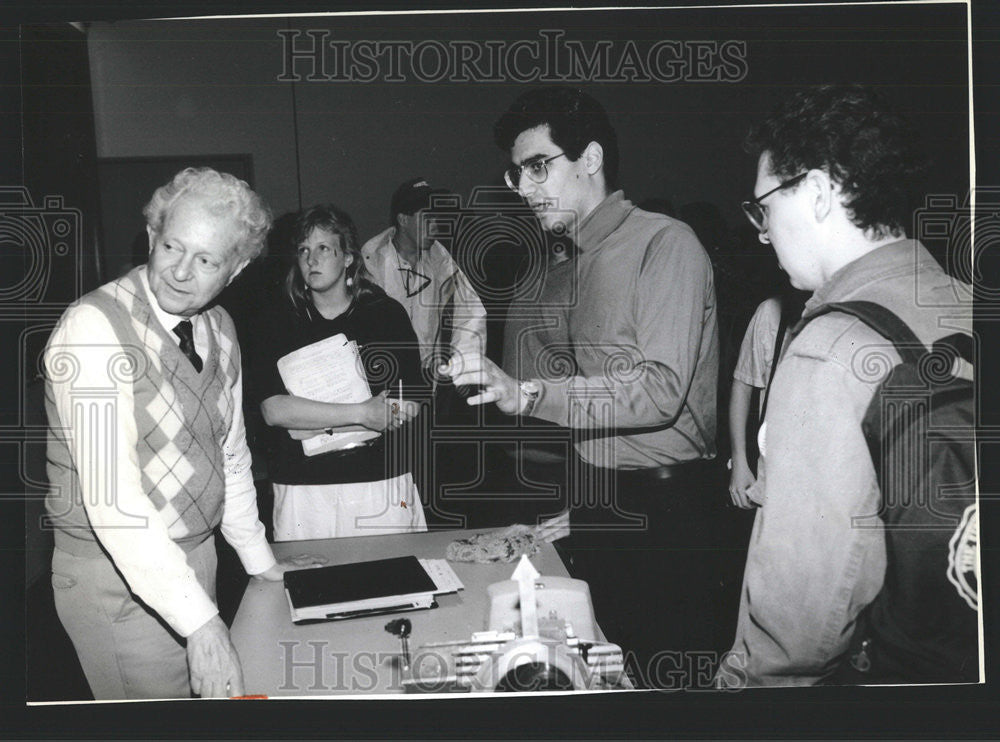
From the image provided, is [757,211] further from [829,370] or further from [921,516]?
[921,516]

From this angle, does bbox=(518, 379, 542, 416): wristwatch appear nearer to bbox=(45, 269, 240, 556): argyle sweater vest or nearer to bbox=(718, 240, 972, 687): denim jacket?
bbox=(718, 240, 972, 687): denim jacket

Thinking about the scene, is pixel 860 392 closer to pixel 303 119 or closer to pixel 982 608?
pixel 982 608

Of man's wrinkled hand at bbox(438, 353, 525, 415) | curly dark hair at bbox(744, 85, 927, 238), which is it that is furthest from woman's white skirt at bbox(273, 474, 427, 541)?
curly dark hair at bbox(744, 85, 927, 238)

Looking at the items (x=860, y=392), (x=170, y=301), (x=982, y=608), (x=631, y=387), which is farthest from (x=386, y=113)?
(x=982, y=608)

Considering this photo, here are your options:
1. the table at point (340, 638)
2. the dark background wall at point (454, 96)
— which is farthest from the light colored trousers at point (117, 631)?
the dark background wall at point (454, 96)

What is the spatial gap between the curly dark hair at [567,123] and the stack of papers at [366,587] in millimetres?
962

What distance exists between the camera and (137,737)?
1.98m

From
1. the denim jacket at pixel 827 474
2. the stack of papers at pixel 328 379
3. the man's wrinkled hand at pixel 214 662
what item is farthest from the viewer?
the stack of papers at pixel 328 379

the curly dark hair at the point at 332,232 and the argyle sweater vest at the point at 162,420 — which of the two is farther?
the curly dark hair at the point at 332,232

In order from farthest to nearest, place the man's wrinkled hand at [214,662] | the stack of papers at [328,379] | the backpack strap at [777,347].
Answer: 1. the stack of papers at [328,379]
2. the backpack strap at [777,347]
3. the man's wrinkled hand at [214,662]

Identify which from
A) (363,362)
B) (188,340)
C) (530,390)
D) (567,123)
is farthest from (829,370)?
(188,340)

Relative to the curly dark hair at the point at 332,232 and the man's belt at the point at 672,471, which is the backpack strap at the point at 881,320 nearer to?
the man's belt at the point at 672,471

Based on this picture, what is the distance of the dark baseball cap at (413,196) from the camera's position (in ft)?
6.56

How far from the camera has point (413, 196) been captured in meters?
2.01
